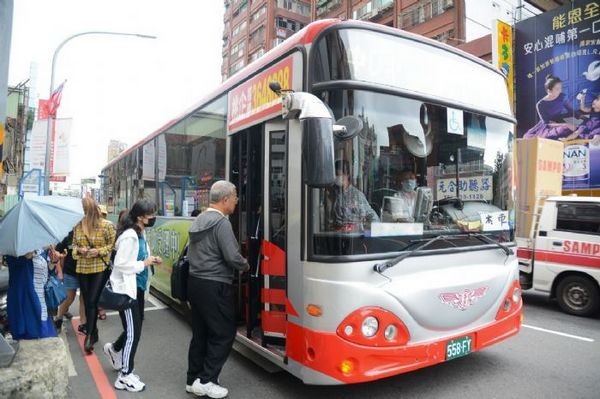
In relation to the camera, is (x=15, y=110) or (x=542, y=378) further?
(x=15, y=110)

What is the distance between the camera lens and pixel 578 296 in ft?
25.1

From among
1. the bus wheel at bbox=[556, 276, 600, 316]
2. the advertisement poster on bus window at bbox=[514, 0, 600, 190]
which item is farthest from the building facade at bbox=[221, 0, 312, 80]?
the bus wheel at bbox=[556, 276, 600, 316]

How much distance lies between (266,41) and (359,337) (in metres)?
56.7

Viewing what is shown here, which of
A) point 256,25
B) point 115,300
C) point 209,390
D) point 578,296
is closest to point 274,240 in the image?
point 209,390

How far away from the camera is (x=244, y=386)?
14.2ft

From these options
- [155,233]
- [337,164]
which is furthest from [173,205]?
[337,164]

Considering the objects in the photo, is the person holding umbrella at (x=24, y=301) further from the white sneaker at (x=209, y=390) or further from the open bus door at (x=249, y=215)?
the open bus door at (x=249, y=215)

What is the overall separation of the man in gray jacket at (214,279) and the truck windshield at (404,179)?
33.1 inches

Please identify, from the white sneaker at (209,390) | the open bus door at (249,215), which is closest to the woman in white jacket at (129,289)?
the white sneaker at (209,390)

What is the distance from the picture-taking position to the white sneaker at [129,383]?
167 inches

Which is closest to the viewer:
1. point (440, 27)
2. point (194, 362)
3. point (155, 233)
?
point (194, 362)

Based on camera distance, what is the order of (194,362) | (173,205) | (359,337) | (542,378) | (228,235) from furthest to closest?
(173,205)
(542,378)
(194,362)
(228,235)
(359,337)

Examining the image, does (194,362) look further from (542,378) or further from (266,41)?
(266,41)

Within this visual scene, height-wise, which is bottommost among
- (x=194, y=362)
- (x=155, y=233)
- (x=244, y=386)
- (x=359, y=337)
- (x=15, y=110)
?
(x=244, y=386)
